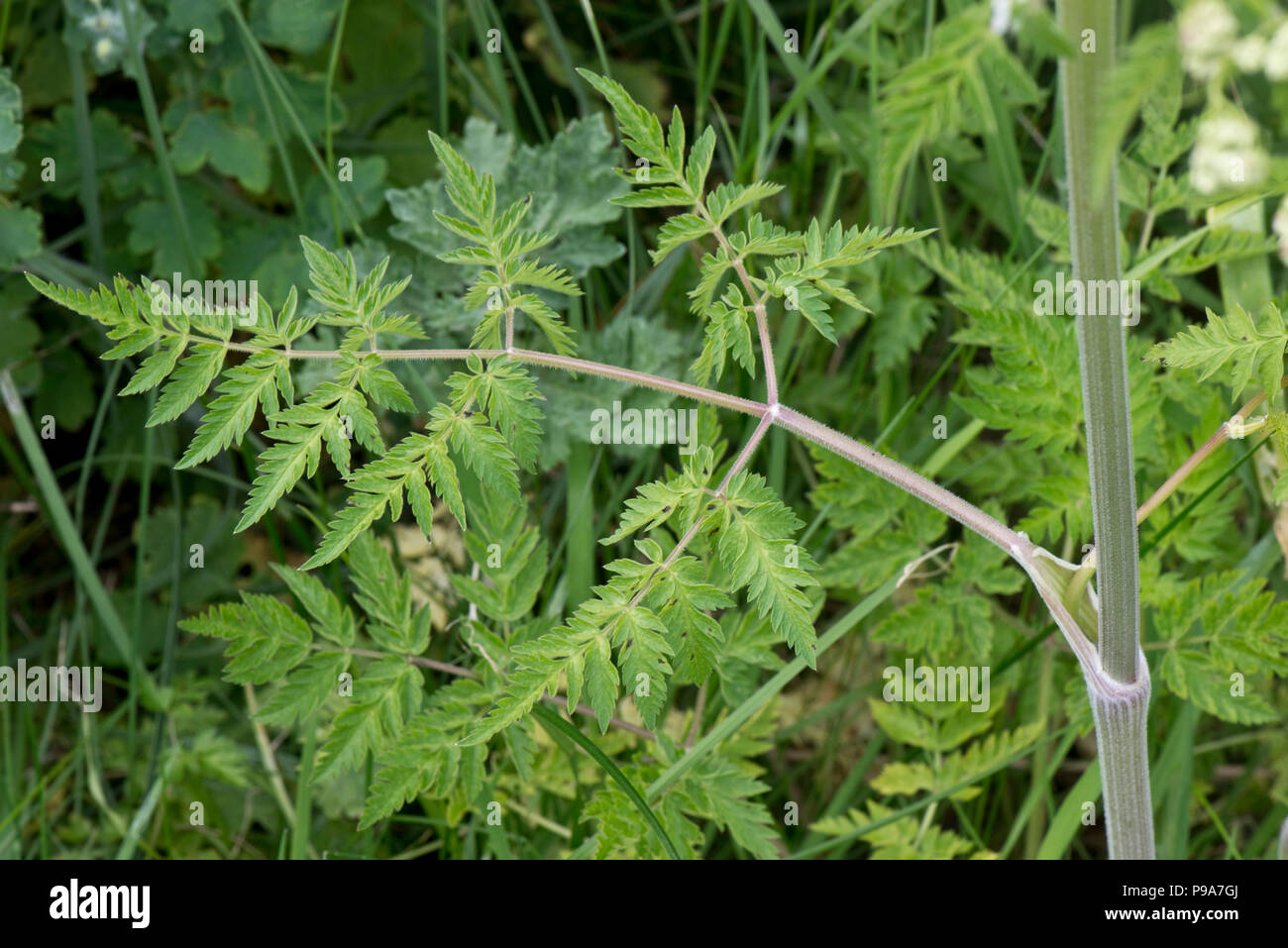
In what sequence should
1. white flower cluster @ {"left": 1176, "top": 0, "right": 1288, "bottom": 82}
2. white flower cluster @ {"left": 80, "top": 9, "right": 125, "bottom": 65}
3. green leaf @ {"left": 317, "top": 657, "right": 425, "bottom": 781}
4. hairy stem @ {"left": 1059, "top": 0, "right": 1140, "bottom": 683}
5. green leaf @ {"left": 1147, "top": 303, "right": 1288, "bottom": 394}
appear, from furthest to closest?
white flower cluster @ {"left": 80, "top": 9, "right": 125, "bottom": 65}
green leaf @ {"left": 317, "top": 657, "right": 425, "bottom": 781}
green leaf @ {"left": 1147, "top": 303, "right": 1288, "bottom": 394}
hairy stem @ {"left": 1059, "top": 0, "right": 1140, "bottom": 683}
white flower cluster @ {"left": 1176, "top": 0, "right": 1288, "bottom": 82}

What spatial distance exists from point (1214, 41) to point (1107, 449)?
2.07ft

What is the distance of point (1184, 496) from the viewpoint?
2.29 metres

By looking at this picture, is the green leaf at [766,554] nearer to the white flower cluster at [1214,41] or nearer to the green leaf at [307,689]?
the white flower cluster at [1214,41]

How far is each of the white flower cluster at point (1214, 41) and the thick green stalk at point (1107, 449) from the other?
0.08 m

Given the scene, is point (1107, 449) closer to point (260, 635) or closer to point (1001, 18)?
point (1001, 18)

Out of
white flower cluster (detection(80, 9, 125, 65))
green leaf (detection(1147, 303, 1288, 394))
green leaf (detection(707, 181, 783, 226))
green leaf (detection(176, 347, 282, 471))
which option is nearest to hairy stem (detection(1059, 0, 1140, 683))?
green leaf (detection(1147, 303, 1288, 394))

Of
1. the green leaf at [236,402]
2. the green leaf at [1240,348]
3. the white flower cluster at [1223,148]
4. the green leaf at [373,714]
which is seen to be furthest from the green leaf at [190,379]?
the green leaf at [1240,348]

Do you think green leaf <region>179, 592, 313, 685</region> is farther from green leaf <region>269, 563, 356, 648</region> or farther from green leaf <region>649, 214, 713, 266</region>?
green leaf <region>649, 214, 713, 266</region>

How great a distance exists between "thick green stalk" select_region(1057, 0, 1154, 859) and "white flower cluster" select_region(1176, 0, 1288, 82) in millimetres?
80

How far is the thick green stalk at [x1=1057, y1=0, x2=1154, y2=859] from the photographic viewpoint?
3.65 ft

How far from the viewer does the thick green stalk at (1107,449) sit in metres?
1.11

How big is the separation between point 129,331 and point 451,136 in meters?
1.41
